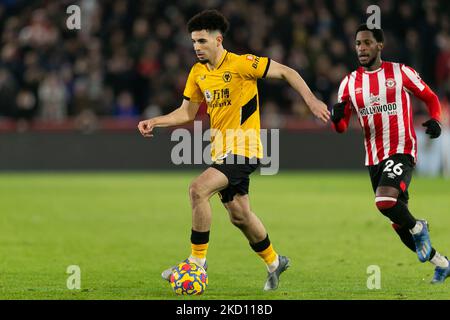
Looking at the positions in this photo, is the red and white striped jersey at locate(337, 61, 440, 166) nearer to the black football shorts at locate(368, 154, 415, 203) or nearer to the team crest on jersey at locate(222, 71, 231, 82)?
the black football shorts at locate(368, 154, 415, 203)

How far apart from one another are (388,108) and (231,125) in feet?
4.58

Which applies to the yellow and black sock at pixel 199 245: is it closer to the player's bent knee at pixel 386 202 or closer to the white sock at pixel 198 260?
the white sock at pixel 198 260

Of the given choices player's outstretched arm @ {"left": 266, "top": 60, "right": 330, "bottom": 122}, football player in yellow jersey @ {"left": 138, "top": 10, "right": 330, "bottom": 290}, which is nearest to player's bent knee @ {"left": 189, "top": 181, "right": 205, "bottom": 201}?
football player in yellow jersey @ {"left": 138, "top": 10, "right": 330, "bottom": 290}

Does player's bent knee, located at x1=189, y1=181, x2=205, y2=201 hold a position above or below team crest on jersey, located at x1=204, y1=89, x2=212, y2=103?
below

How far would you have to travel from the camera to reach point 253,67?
28.8ft

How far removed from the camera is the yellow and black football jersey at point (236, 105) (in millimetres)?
8773

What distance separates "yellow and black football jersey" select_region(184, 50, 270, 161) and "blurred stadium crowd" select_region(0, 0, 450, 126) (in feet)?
49.9

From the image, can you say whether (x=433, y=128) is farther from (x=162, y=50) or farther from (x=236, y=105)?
(x=162, y=50)

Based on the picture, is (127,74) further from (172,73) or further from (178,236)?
(178,236)

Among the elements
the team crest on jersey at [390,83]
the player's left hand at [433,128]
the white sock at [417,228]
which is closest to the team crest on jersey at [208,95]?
the team crest on jersey at [390,83]

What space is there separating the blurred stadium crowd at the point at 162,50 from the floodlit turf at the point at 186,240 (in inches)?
116

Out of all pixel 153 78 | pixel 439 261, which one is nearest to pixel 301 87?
pixel 439 261

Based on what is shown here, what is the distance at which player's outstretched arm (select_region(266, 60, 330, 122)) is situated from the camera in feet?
27.0

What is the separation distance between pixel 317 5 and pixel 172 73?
4.27 metres
